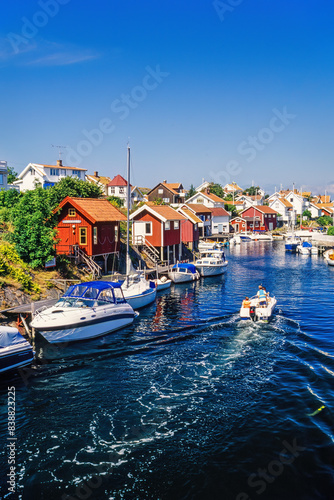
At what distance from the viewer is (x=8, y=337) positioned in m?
18.6

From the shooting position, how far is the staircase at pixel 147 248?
164ft

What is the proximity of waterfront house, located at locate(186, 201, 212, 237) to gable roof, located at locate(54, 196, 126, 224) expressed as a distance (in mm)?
47556

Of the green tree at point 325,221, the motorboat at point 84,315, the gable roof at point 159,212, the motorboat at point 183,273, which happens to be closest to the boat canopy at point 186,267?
the motorboat at point 183,273

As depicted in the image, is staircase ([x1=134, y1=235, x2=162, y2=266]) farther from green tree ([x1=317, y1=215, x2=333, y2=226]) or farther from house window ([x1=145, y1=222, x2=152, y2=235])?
green tree ([x1=317, y1=215, x2=333, y2=226])

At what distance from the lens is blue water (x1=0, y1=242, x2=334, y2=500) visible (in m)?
11.9

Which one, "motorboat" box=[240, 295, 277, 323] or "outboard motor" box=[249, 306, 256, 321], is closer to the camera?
"motorboat" box=[240, 295, 277, 323]

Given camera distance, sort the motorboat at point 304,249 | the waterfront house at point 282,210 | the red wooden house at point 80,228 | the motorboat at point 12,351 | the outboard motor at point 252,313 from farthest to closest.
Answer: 1. the waterfront house at point 282,210
2. the motorboat at point 304,249
3. the red wooden house at point 80,228
4. the outboard motor at point 252,313
5. the motorboat at point 12,351

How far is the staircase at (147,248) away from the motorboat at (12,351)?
31077 millimetres

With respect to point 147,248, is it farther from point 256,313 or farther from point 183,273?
point 256,313

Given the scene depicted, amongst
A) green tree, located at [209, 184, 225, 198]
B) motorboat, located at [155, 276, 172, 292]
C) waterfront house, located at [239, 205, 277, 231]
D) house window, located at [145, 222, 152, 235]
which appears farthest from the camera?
green tree, located at [209, 184, 225, 198]

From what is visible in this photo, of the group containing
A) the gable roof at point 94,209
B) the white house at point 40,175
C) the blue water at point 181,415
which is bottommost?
the blue water at point 181,415

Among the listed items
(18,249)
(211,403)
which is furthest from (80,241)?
(211,403)

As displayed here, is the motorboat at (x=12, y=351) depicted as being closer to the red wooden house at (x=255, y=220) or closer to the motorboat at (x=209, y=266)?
the motorboat at (x=209, y=266)

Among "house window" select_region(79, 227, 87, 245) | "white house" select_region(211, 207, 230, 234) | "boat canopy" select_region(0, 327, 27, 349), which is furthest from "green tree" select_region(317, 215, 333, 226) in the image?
"boat canopy" select_region(0, 327, 27, 349)
